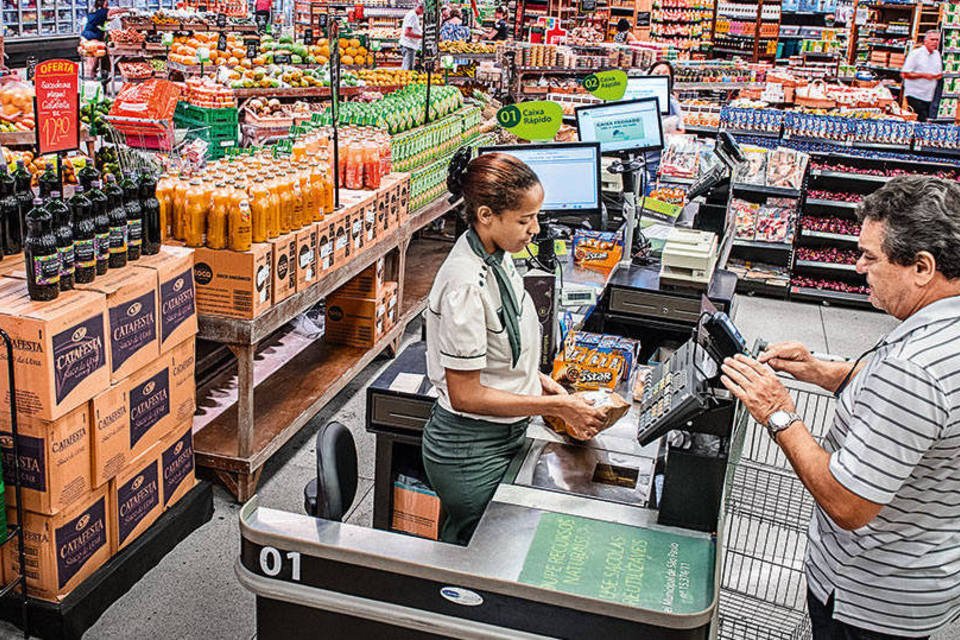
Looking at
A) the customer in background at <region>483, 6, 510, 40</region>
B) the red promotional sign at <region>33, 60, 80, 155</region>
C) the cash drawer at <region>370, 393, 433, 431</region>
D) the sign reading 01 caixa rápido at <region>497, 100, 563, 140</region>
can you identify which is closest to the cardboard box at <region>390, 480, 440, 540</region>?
the cash drawer at <region>370, 393, 433, 431</region>

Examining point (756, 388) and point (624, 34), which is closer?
point (756, 388)

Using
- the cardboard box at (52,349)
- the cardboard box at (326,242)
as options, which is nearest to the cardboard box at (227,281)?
the cardboard box at (326,242)

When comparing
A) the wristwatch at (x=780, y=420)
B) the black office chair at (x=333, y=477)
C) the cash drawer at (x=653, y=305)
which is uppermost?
the wristwatch at (x=780, y=420)

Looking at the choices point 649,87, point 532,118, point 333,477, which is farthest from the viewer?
point 649,87

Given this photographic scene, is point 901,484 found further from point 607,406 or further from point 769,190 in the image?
point 769,190

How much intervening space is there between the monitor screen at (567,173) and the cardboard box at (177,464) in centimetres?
195

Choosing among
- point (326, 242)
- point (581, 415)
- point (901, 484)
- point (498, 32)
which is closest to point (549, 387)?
point (581, 415)

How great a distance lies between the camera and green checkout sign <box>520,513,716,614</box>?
1904 mm

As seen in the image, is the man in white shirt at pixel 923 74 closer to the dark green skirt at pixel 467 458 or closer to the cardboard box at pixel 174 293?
the cardboard box at pixel 174 293

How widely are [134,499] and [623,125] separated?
11.6 ft

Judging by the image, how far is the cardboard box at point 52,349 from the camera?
2.95m

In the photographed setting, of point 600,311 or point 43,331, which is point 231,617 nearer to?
point 43,331

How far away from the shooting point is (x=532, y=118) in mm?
5500

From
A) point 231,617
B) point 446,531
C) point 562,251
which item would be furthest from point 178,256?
point 562,251
